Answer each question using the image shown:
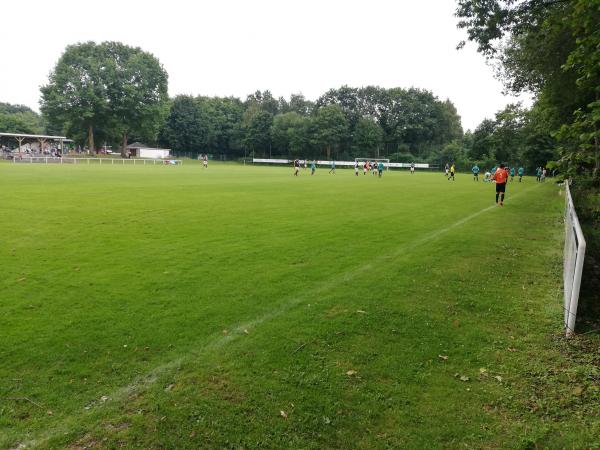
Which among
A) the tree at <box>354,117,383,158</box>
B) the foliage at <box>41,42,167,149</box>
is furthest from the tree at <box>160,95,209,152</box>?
the tree at <box>354,117,383,158</box>

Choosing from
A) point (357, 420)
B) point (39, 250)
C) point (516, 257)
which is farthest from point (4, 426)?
point (516, 257)

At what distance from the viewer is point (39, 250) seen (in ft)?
30.1

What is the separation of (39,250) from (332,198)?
13.9m

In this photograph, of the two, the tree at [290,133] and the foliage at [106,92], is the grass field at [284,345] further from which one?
the tree at [290,133]

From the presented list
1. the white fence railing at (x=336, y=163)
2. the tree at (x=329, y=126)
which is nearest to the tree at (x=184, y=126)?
the white fence railing at (x=336, y=163)

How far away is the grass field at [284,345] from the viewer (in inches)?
147

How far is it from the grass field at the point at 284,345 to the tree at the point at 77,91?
72.7 meters

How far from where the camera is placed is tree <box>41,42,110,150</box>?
7250 cm

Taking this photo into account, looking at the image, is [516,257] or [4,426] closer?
[4,426]

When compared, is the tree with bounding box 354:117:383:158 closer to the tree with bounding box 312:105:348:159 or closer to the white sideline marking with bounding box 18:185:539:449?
the tree with bounding box 312:105:348:159

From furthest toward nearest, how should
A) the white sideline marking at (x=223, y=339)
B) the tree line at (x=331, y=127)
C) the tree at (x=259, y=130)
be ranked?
the tree at (x=259, y=130)
the tree line at (x=331, y=127)
the white sideline marking at (x=223, y=339)

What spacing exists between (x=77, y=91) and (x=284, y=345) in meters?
82.4

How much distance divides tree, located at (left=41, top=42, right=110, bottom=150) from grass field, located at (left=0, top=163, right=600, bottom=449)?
238 ft

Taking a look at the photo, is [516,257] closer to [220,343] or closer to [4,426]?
[220,343]
